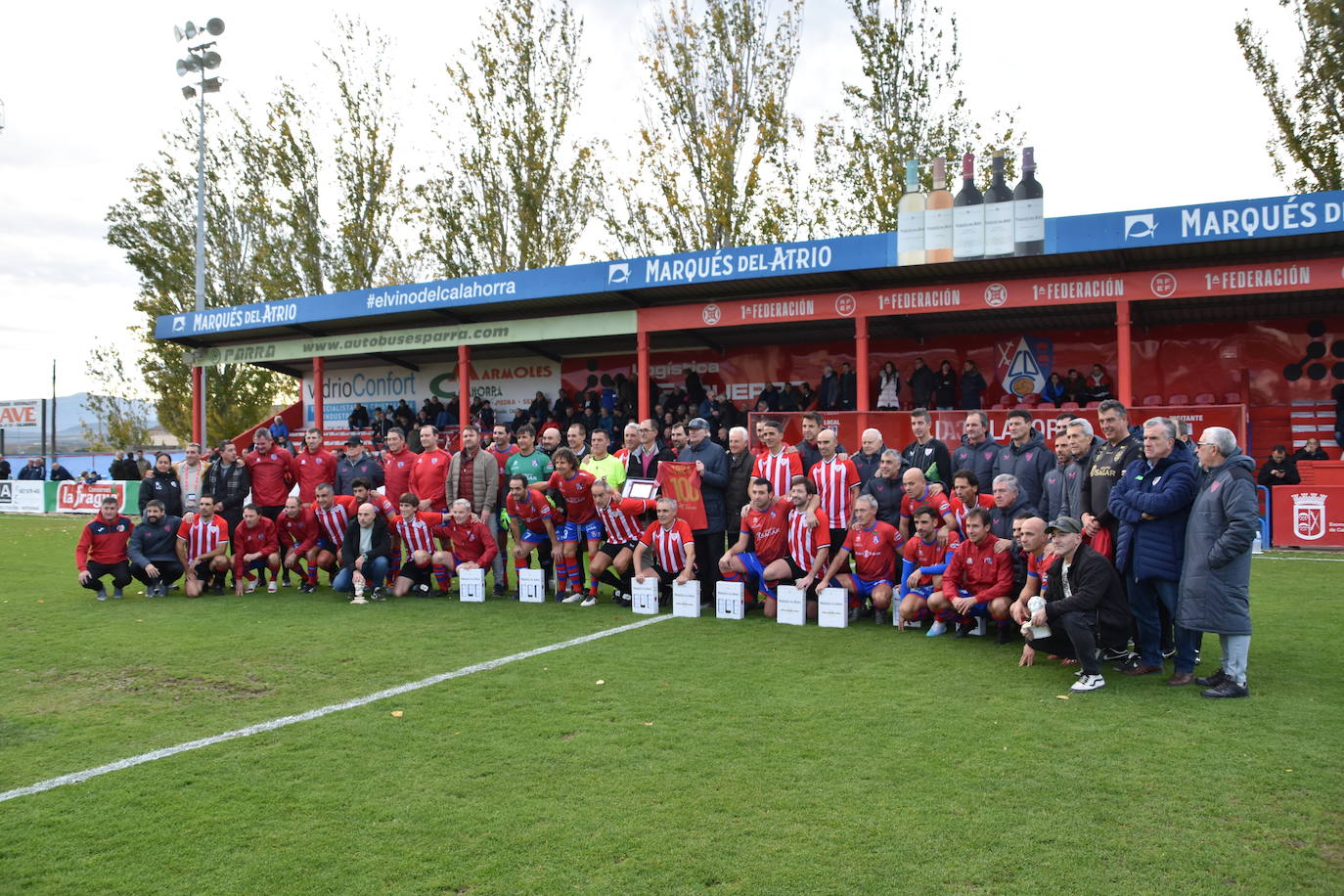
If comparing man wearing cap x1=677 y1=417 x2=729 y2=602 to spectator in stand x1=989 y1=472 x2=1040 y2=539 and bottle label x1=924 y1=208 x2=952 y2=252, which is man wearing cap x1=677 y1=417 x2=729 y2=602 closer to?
spectator in stand x1=989 y1=472 x2=1040 y2=539

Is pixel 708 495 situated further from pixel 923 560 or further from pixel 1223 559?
pixel 1223 559

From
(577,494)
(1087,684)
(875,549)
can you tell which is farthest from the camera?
(577,494)

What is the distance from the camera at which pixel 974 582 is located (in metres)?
7.44

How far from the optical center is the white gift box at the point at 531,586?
9.62m

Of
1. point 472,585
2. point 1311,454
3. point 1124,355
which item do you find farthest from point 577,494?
point 1311,454

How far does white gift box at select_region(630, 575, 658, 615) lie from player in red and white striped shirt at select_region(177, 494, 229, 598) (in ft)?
16.0

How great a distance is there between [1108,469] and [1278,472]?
26.8ft

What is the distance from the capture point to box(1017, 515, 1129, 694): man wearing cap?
5.92 meters

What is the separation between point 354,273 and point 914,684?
2639 centimetres

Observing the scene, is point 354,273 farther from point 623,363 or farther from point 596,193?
point 623,363

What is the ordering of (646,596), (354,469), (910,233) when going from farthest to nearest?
(910,233), (354,469), (646,596)

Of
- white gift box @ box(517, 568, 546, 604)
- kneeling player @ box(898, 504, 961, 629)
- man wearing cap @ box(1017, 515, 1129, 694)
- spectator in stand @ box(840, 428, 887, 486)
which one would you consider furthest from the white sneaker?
white gift box @ box(517, 568, 546, 604)

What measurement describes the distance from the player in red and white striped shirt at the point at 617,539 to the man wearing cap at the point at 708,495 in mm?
559

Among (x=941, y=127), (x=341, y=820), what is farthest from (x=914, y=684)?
(x=941, y=127)
